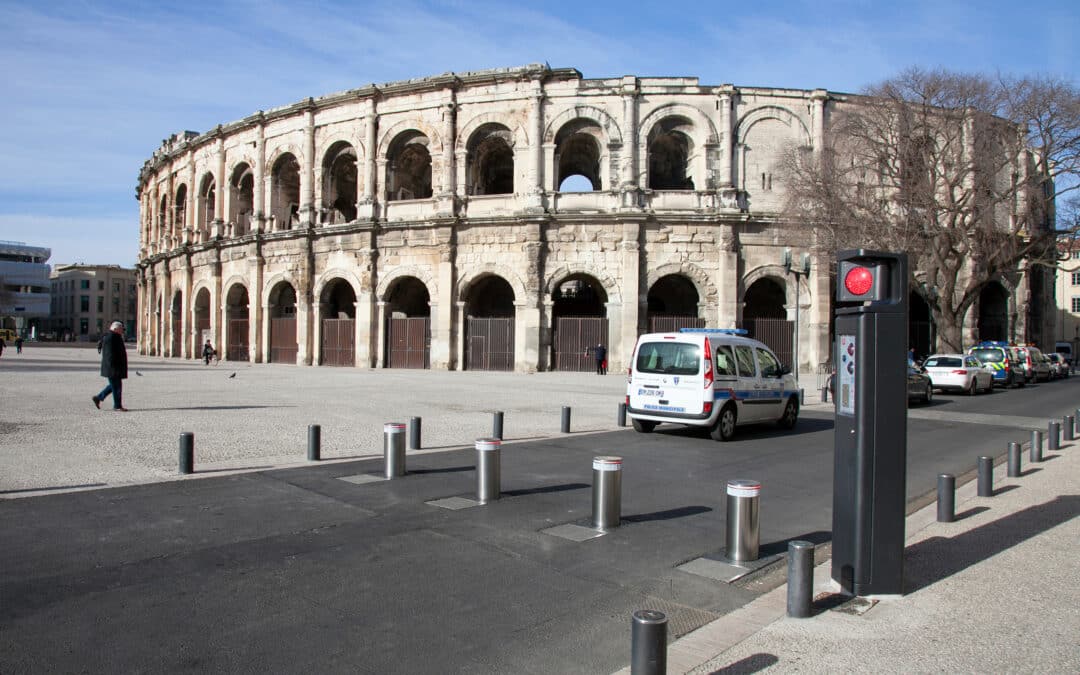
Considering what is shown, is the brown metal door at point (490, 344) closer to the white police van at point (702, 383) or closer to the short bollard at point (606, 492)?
the white police van at point (702, 383)

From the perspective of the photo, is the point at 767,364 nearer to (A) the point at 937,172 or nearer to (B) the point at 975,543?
(B) the point at 975,543

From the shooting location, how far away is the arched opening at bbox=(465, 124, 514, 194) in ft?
109

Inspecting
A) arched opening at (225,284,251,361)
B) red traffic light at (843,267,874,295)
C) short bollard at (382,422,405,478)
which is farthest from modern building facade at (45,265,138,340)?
red traffic light at (843,267,874,295)

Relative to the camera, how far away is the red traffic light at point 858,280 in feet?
16.6

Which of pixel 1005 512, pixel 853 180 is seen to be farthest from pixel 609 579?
pixel 853 180

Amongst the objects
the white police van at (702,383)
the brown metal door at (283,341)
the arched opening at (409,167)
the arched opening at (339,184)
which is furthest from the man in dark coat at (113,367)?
the brown metal door at (283,341)

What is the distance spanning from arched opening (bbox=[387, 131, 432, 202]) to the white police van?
937 inches

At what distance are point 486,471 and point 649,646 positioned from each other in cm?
449

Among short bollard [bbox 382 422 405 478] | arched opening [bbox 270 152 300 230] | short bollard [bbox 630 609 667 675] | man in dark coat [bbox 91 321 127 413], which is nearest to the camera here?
short bollard [bbox 630 609 667 675]

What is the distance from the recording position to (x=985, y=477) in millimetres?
8164

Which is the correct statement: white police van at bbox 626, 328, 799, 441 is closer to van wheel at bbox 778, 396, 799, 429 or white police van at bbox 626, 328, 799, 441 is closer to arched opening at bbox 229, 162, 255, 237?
van wheel at bbox 778, 396, 799, 429

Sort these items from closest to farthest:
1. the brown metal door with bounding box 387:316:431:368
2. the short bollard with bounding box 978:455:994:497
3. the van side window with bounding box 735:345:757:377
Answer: the short bollard with bounding box 978:455:994:497, the van side window with bounding box 735:345:757:377, the brown metal door with bounding box 387:316:431:368

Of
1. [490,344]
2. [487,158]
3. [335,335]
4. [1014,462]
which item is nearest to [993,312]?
[490,344]

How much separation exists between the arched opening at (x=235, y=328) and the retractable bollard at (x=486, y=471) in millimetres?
36028
